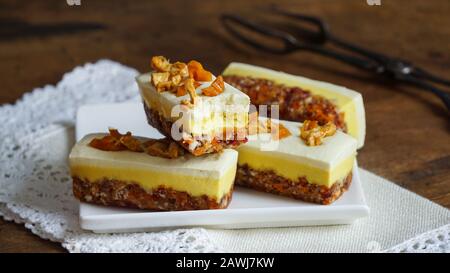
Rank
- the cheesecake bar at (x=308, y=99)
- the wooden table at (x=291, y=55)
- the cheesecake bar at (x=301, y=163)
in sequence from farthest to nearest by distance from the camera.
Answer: the wooden table at (x=291, y=55) → the cheesecake bar at (x=308, y=99) → the cheesecake bar at (x=301, y=163)

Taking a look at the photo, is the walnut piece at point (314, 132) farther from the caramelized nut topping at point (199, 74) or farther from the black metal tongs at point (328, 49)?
the black metal tongs at point (328, 49)

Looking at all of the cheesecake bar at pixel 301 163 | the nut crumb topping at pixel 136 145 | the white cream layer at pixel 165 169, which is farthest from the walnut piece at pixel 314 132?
the nut crumb topping at pixel 136 145

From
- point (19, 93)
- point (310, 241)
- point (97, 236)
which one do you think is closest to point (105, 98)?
point (19, 93)

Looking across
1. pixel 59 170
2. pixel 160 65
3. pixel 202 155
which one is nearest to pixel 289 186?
pixel 202 155

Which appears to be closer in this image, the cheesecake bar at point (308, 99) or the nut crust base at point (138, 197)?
the nut crust base at point (138, 197)

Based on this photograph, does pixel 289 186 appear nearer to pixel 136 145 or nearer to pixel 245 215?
pixel 245 215
